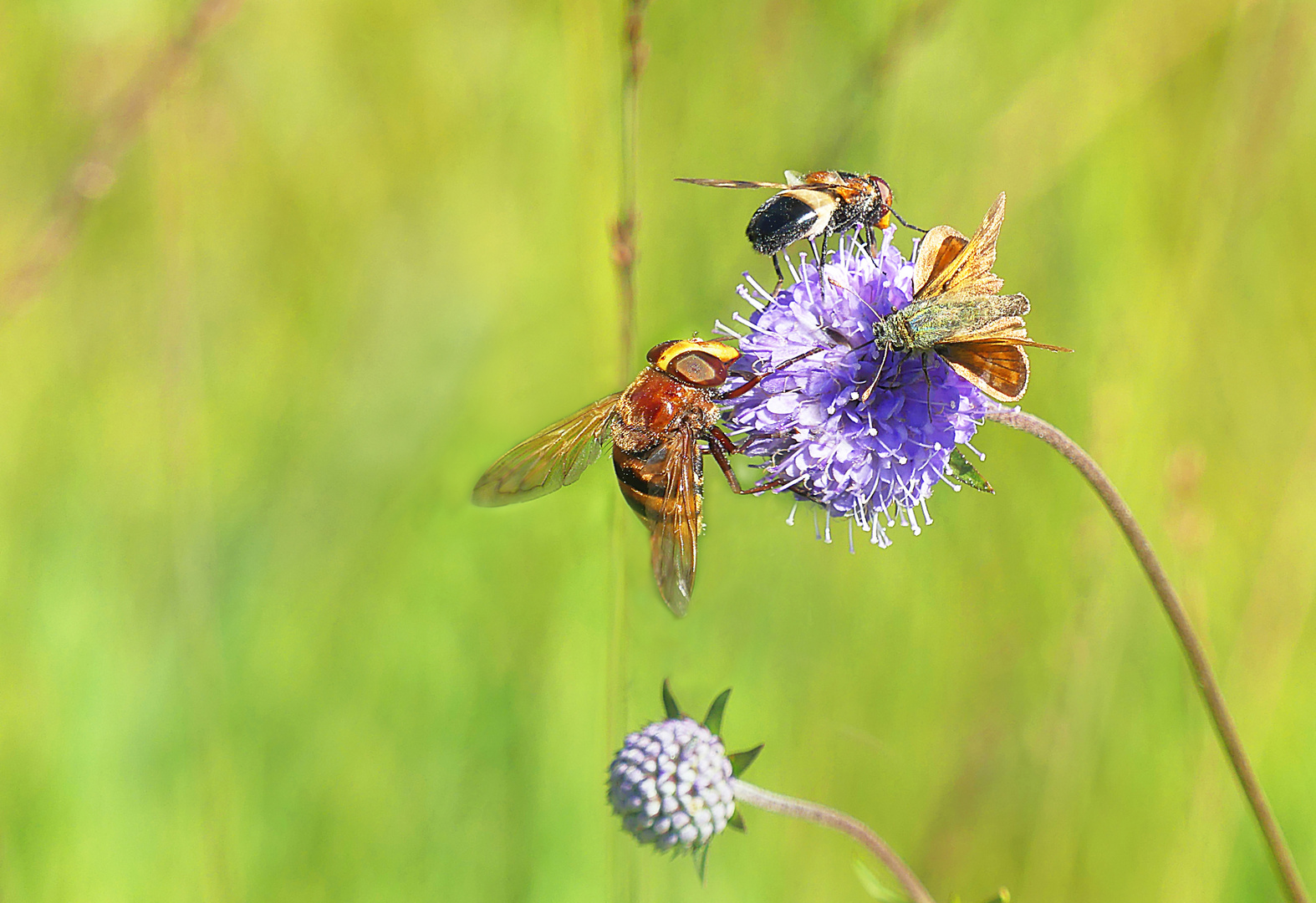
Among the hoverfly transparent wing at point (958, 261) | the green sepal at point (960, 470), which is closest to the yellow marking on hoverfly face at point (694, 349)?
the hoverfly transparent wing at point (958, 261)

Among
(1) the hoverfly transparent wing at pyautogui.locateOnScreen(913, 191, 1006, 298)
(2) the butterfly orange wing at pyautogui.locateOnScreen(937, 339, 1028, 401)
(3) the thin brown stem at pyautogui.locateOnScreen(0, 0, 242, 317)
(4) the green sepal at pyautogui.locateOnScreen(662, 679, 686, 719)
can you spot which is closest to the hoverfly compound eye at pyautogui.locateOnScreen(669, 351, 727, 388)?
(1) the hoverfly transparent wing at pyautogui.locateOnScreen(913, 191, 1006, 298)

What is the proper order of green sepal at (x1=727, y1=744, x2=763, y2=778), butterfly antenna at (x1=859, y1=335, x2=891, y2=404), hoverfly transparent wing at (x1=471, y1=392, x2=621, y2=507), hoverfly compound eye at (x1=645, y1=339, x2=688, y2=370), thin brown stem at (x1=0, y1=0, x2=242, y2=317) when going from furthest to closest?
thin brown stem at (x1=0, y1=0, x2=242, y2=317) → hoverfly transparent wing at (x1=471, y1=392, x2=621, y2=507) → hoverfly compound eye at (x1=645, y1=339, x2=688, y2=370) → green sepal at (x1=727, y1=744, x2=763, y2=778) → butterfly antenna at (x1=859, y1=335, x2=891, y2=404)

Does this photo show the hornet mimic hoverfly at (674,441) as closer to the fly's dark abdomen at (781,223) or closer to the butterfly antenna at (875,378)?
the butterfly antenna at (875,378)

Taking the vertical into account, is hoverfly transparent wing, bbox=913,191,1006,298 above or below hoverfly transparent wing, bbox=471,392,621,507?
above

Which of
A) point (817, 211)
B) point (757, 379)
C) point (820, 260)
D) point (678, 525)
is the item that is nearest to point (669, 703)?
point (678, 525)

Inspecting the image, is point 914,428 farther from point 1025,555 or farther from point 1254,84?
point 1254,84

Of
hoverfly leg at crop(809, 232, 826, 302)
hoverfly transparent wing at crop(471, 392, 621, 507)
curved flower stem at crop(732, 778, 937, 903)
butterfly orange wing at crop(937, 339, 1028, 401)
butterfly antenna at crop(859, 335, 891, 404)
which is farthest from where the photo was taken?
hoverfly transparent wing at crop(471, 392, 621, 507)

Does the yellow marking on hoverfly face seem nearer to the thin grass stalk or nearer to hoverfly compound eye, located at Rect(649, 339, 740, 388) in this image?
hoverfly compound eye, located at Rect(649, 339, 740, 388)
